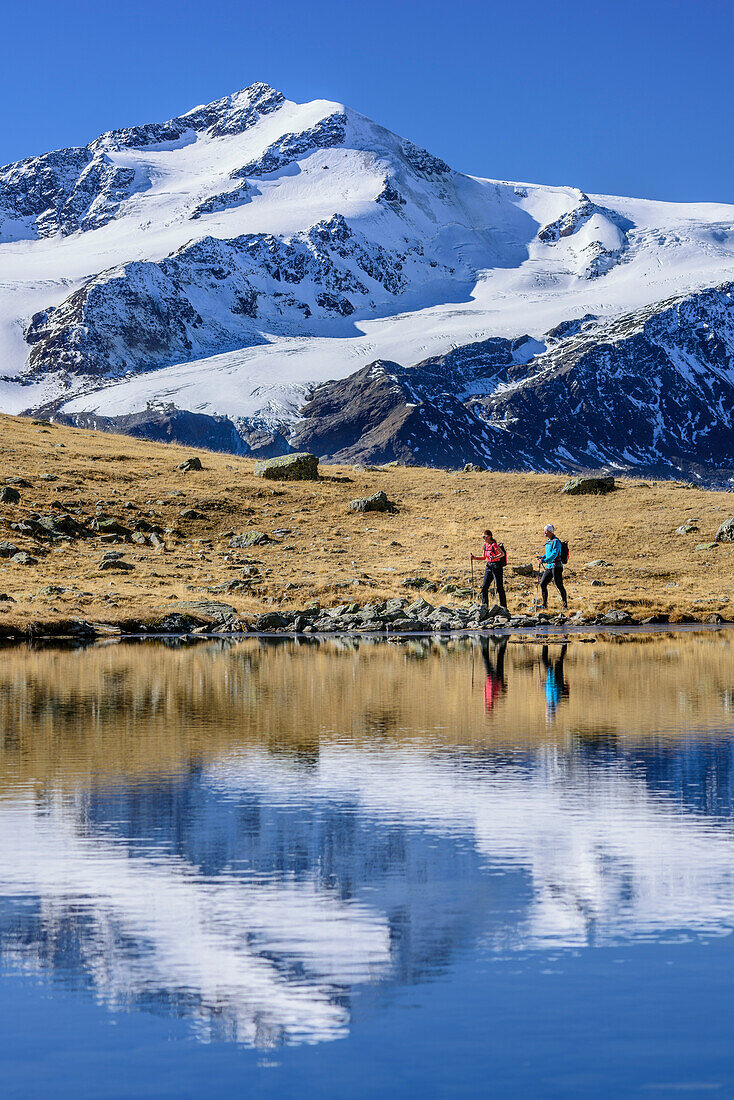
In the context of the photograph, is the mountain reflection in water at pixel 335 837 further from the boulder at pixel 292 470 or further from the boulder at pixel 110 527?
the boulder at pixel 292 470

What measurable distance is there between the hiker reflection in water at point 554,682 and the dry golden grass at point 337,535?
9638 mm

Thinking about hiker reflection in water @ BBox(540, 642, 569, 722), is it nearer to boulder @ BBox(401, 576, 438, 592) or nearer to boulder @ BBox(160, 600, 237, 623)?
boulder @ BBox(160, 600, 237, 623)

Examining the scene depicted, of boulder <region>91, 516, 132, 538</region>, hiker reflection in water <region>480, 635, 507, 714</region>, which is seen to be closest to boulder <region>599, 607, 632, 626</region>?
hiker reflection in water <region>480, 635, 507, 714</region>

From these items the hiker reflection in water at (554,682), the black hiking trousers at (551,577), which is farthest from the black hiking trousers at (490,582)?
the hiker reflection in water at (554,682)

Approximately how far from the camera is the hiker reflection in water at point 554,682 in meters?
17.5

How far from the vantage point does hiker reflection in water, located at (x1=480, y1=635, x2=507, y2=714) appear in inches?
736

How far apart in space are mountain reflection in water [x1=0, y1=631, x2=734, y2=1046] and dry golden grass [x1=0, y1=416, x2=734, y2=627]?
59.4 feet

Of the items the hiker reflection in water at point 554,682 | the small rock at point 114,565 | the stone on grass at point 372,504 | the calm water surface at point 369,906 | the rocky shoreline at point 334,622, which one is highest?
the stone on grass at point 372,504

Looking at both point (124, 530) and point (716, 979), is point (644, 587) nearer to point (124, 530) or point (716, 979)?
point (124, 530)

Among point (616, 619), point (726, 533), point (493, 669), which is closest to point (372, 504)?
point (726, 533)

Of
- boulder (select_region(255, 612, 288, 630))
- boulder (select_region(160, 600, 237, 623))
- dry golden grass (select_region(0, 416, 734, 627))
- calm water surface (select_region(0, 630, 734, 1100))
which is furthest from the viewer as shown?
dry golden grass (select_region(0, 416, 734, 627))

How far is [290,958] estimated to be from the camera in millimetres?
7133

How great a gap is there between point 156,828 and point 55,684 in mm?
11521

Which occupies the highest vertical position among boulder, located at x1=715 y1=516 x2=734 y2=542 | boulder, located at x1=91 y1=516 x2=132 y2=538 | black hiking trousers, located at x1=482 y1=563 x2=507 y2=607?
boulder, located at x1=91 y1=516 x2=132 y2=538
